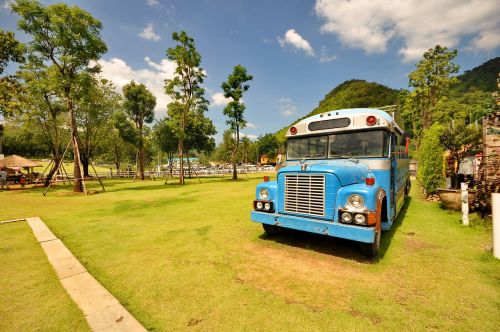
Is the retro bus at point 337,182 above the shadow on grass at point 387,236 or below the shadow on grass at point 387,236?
above

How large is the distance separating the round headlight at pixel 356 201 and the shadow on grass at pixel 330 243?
1.27 m

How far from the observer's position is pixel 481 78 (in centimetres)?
10812

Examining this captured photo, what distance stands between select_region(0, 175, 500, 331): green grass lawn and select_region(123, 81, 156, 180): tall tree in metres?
26.3

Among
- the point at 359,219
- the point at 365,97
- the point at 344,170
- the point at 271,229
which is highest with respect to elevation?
the point at 365,97


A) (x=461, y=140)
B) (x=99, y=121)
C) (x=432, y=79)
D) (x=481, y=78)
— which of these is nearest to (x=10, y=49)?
(x=99, y=121)

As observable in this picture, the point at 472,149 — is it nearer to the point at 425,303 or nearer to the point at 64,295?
the point at 425,303

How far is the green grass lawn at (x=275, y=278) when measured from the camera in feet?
10.5

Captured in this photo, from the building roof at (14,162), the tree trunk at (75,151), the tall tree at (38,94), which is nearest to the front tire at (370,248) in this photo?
the tree trunk at (75,151)

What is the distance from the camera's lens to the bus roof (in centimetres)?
568

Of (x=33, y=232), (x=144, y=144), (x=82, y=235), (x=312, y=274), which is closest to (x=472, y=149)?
(x=312, y=274)

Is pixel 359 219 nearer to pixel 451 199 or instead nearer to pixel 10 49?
pixel 451 199

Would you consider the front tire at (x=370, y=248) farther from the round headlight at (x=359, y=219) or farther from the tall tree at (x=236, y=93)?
the tall tree at (x=236, y=93)

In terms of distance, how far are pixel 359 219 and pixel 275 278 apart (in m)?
1.88

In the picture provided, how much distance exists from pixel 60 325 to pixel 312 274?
3.81 m
